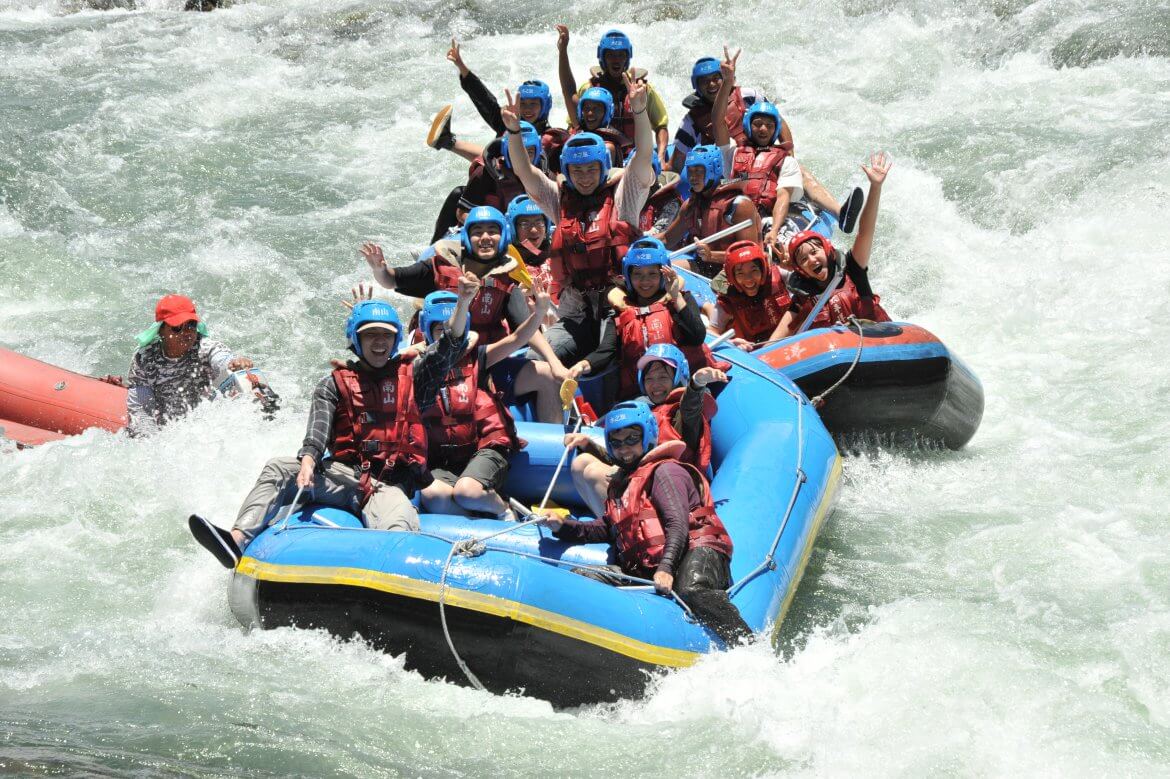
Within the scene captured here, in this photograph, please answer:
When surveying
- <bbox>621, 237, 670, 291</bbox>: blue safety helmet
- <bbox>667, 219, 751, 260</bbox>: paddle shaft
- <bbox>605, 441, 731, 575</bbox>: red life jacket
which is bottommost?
<bbox>605, 441, 731, 575</bbox>: red life jacket

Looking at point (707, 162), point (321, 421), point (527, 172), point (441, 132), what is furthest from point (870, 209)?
point (441, 132)

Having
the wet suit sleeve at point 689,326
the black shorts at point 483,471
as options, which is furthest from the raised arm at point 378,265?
the wet suit sleeve at point 689,326

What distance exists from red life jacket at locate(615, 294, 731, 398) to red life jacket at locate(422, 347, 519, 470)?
69 centimetres

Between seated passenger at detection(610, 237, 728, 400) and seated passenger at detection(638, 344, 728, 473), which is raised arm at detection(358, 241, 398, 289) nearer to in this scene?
seated passenger at detection(610, 237, 728, 400)

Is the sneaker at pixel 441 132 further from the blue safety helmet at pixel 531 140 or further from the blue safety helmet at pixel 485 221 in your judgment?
the blue safety helmet at pixel 485 221

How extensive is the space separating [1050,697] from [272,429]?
3857 millimetres

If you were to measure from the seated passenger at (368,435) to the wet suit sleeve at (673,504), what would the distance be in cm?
98

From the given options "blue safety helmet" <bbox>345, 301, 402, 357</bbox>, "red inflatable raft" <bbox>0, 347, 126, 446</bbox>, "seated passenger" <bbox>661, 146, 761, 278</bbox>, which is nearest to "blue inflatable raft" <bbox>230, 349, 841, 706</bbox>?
"blue safety helmet" <bbox>345, 301, 402, 357</bbox>

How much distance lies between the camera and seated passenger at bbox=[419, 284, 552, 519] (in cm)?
534

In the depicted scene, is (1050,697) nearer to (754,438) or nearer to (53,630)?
(754,438)

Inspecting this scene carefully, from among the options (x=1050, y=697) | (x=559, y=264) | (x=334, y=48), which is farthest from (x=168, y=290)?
(x=1050, y=697)

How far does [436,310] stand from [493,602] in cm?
166

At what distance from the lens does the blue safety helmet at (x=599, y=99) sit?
26.0 ft

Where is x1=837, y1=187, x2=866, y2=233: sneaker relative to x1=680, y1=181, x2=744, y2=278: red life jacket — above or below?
above
